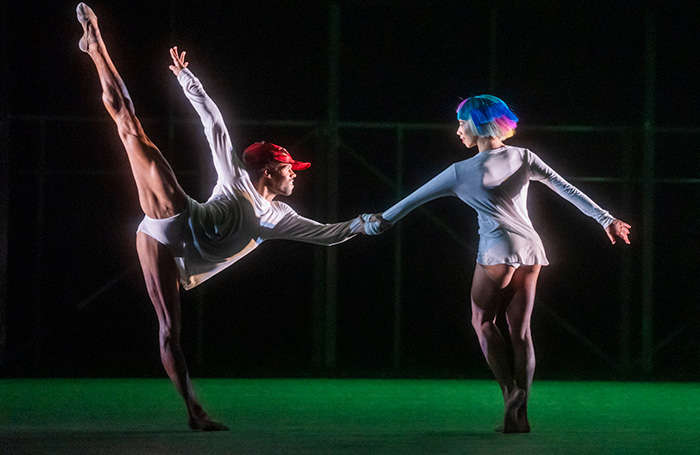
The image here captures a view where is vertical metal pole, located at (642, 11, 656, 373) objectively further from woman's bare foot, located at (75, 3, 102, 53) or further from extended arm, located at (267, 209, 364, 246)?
woman's bare foot, located at (75, 3, 102, 53)

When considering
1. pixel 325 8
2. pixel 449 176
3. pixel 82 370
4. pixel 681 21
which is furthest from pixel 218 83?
pixel 449 176

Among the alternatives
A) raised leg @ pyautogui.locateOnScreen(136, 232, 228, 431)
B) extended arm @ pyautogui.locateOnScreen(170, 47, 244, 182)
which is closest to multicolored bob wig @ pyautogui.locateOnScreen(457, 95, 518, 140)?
extended arm @ pyautogui.locateOnScreen(170, 47, 244, 182)

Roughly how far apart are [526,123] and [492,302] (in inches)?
187

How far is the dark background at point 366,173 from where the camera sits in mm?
→ 9047

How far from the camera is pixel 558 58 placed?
9547 mm

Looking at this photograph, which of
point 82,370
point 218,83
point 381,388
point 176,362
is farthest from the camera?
point 218,83

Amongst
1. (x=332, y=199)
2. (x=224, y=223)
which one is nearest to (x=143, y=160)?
(x=224, y=223)

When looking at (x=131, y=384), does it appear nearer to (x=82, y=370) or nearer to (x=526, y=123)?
(x=82, y=370)

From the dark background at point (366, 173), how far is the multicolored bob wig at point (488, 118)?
3592 millimetres

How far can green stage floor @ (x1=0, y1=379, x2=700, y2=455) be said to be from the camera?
459 cm

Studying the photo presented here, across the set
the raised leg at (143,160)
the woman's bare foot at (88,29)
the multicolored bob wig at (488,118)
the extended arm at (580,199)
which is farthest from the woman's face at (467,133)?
the woman's bare foot at (88,29)

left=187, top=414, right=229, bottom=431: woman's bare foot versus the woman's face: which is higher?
the woman's face

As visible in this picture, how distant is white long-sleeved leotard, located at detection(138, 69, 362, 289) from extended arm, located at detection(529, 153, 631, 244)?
0.89 metres

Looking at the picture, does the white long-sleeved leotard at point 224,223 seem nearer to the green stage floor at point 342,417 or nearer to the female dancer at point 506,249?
the female dancer at point 506,249
